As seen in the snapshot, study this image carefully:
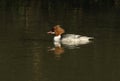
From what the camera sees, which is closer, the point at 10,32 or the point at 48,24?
the point at 10,32

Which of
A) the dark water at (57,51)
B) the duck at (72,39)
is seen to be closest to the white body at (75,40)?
the duck at (72,39)

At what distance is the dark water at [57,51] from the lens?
1716cm

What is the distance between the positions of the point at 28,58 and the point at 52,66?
1660 mm

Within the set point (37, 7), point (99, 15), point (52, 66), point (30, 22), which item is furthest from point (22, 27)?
Answer: point (37, 7)

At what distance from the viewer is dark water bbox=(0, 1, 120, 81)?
17.2m

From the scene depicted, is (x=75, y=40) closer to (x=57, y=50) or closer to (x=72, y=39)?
(x=72, y=39)

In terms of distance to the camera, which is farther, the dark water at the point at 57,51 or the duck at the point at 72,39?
the duck at the point at 72,39

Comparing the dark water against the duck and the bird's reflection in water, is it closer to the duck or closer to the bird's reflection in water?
the bird's reflection in water

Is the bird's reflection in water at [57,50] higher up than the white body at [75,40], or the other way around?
the white body at [75,40]

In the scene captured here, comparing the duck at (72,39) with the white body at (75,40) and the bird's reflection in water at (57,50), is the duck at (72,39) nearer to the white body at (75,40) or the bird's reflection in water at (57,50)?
the white body at (75,40)

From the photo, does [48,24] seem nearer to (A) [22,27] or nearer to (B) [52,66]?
(A) [22,27]

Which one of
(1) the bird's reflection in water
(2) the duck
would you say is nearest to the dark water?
(1) the bird's reflection in water

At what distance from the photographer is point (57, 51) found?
21781 mm

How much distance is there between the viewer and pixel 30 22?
30609 millimetres
